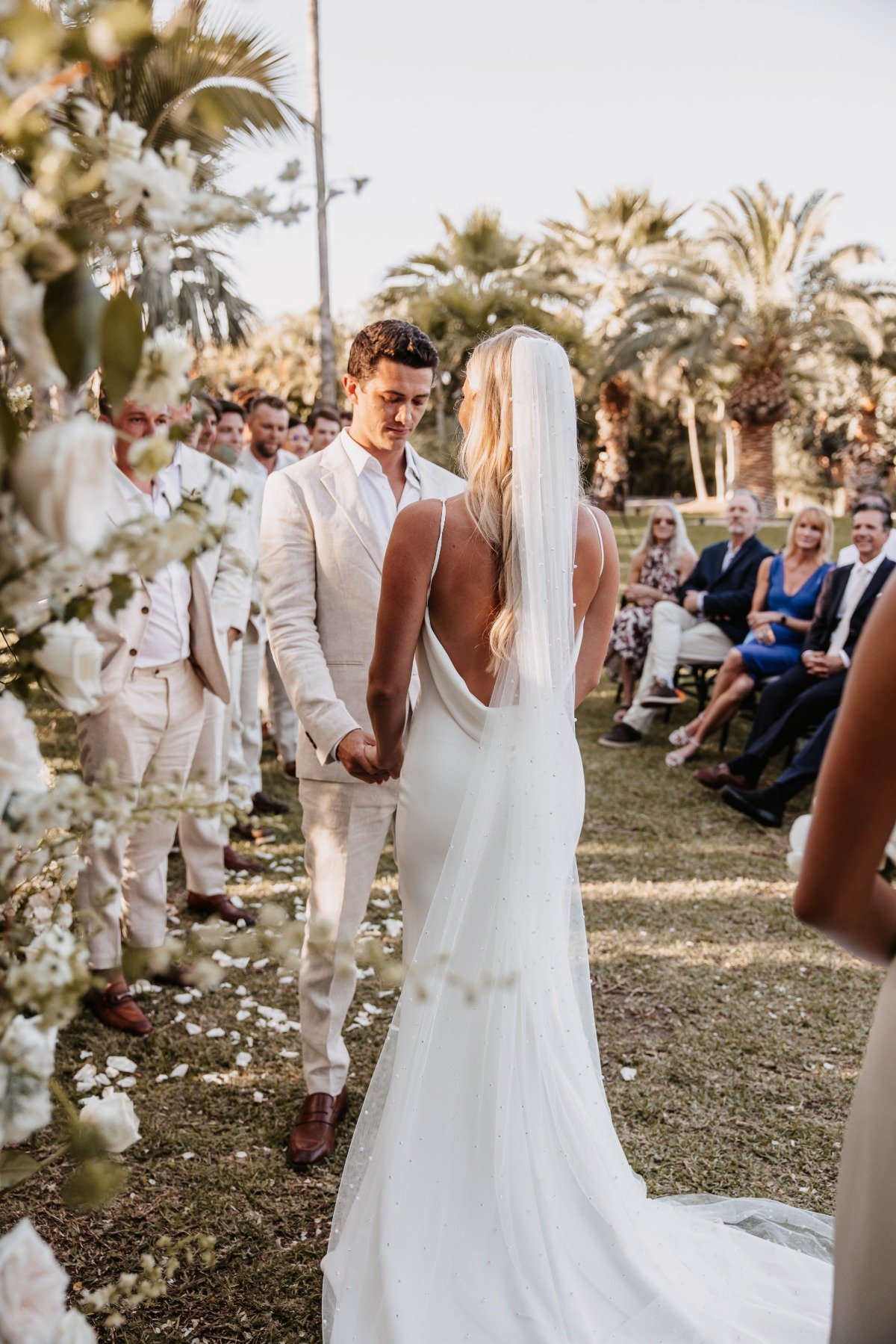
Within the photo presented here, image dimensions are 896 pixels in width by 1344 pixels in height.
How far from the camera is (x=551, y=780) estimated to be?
8.73 ft

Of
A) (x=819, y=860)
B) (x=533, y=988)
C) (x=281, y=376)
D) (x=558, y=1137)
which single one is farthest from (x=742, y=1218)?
(x=281, y=376)

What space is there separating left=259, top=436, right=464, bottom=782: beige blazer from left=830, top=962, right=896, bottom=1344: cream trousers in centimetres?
208

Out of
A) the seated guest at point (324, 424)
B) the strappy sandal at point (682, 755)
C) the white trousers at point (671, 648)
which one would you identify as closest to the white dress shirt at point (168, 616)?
the seated guest at point (324, 424)

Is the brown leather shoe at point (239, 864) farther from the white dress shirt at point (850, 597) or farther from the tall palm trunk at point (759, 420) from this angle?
the tall palm trunk at point (759, 420)

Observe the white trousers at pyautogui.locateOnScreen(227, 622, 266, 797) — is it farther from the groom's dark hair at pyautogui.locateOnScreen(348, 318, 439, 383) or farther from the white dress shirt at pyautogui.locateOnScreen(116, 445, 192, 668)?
the groom's dark hair at pyautogui.locateOnScreen(348, 318, 439, 383)

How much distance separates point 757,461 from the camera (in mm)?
24719

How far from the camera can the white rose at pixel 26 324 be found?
0.95 meters

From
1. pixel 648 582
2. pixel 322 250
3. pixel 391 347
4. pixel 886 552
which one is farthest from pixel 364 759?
pixel 322 250

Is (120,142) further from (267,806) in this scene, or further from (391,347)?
(267,806)

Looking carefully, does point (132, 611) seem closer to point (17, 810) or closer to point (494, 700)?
point (494, 700)

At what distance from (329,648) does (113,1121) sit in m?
2.27

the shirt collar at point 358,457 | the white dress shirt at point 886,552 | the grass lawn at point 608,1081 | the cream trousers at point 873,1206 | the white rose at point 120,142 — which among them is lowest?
the grass lawn at point 608,1081

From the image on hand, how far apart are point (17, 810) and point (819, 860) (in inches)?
34.9

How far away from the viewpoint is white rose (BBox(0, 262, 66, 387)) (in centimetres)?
95
